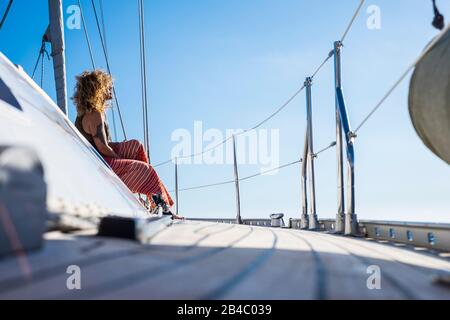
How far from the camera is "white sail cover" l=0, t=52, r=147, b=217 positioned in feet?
4.85

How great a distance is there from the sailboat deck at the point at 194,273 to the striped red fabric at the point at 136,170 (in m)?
1.93

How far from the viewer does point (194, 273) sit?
0.94 metres

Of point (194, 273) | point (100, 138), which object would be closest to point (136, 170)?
point (100, 138)

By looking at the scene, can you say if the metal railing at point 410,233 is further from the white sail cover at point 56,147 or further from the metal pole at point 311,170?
the white sail cover at point 56,147

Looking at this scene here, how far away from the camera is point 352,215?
9.15 ft

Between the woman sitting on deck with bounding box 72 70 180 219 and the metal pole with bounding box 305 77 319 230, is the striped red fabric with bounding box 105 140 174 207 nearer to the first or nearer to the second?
the woman sitting on deck with bounding box 72 70 180 219

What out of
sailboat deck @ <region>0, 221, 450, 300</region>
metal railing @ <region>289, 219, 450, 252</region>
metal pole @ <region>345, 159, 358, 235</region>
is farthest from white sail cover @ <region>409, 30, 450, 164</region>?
sailboat deck @ <region>0, 221, 450, 300</region>

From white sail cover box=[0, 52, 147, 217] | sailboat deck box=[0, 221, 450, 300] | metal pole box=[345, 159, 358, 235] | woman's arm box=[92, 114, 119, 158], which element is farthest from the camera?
woman's arm box=[92, 114, 119, 158]

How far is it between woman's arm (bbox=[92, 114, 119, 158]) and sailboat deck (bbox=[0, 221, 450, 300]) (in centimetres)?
196

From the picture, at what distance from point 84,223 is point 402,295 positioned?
0.81 m

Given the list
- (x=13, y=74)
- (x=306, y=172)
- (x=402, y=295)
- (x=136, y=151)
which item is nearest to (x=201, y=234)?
(x=402, y=295)

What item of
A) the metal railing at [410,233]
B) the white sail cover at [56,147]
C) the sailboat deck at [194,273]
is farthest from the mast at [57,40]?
the sailboat deck at [194,273]

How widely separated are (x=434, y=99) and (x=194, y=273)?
5.07ft
